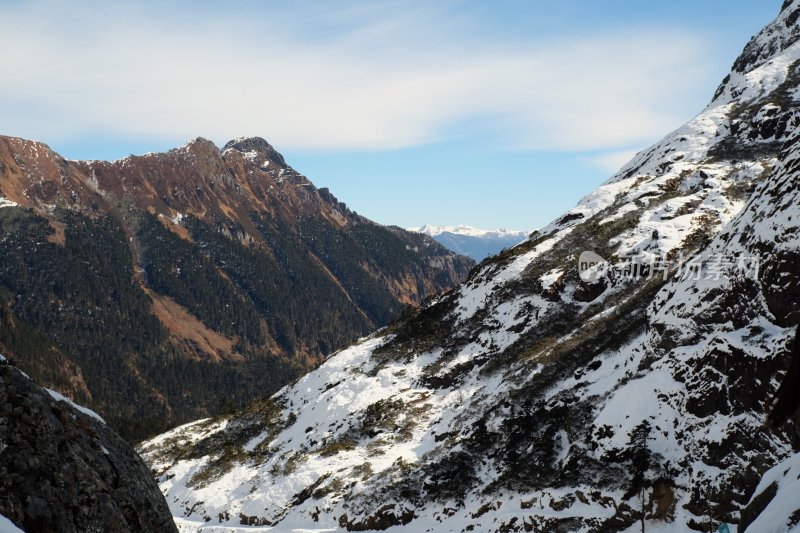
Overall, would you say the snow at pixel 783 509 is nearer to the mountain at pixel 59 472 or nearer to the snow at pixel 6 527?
the snow at pixel 6 527

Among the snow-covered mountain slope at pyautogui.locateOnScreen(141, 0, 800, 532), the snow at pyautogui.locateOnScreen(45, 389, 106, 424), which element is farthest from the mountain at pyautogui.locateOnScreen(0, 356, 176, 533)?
the snow-covered mountain slope at pyautogui.locateOnScreen(141, 0, 800, 532)

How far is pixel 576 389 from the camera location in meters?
52.3

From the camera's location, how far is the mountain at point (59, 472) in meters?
12.1

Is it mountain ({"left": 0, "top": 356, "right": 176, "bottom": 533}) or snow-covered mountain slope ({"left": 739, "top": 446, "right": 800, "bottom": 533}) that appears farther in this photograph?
mountain ({"left": 0, "top": 356, "right": 176, "bottom": 533})

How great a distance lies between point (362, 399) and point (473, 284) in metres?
23.0

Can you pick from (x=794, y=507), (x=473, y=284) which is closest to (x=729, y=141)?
Result: (x=473, y=284)

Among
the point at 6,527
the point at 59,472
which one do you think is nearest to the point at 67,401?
the point at 59,472

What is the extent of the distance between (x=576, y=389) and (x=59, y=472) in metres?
45.1

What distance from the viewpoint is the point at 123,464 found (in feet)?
49.1

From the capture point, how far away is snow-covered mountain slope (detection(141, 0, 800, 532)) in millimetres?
39831

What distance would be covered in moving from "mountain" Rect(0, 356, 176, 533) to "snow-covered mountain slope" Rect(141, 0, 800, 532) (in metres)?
20.9

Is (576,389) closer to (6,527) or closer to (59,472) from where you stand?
(59,472)

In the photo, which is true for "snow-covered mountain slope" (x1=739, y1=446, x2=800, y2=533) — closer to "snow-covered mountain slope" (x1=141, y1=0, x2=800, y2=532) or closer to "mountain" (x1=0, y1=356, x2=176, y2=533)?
"snow-covered mountain slope" (x1=141, y1=0, x2=800, y2=532)

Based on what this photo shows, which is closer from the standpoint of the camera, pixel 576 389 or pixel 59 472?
pixel 59 472
